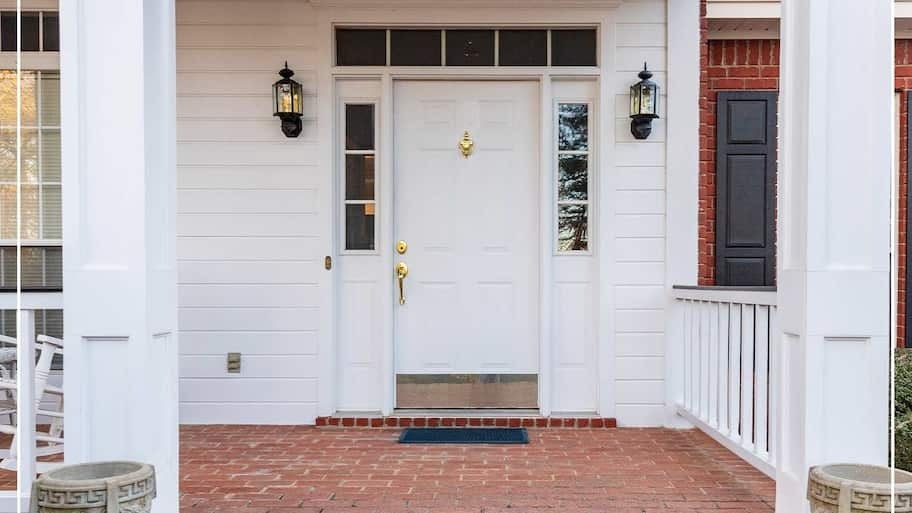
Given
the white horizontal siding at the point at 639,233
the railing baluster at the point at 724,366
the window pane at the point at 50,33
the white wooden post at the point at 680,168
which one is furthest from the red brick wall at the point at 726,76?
the window pane at the point at 50,33

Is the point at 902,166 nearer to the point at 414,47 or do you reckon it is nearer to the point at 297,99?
the point at 414,47

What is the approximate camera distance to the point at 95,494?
1.92 metres

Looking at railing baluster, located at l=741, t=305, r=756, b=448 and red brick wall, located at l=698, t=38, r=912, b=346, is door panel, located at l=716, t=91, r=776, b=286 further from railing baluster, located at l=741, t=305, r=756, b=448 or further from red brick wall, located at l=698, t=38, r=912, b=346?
railing baluster, located at l=741, t=305, r=756, b=448

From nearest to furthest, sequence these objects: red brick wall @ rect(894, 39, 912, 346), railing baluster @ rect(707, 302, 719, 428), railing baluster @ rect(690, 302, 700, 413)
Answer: railing baluster @ rect(707, 302, 719, 428) < railing baluster @ rect(690, 302, 700, 413) < red brick wall @ rect(894, 39, 912, 346)

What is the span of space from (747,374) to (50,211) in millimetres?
4171

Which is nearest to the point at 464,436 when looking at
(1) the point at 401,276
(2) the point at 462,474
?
(2) the point at 462,474

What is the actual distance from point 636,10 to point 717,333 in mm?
2046

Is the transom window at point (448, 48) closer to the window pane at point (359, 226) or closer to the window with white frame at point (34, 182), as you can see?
the window pane at point (359, 226)

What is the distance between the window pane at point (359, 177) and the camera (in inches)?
163

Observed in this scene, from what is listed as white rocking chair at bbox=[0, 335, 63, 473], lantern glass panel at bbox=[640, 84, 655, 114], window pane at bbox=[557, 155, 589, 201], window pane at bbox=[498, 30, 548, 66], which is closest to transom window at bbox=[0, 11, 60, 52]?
white rocking chair at bbox=[0, 335, 63, 473]

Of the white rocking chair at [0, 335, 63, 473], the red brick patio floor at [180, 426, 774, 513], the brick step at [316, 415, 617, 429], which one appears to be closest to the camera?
the white rocking chair at [0, 335, 63, 473]

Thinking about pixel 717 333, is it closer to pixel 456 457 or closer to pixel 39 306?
pixel 456 457

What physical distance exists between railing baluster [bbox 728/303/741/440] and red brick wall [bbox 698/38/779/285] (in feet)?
3.28

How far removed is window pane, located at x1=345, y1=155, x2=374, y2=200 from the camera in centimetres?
414
